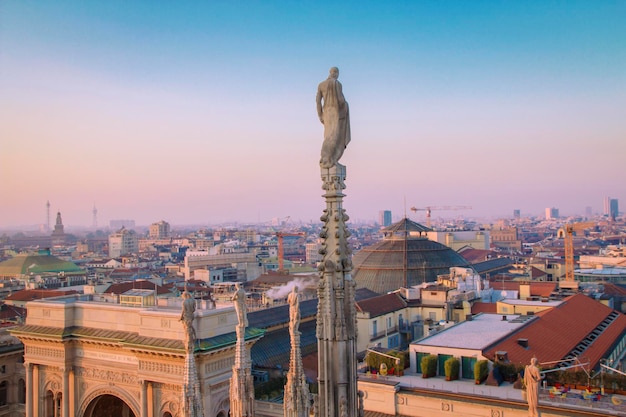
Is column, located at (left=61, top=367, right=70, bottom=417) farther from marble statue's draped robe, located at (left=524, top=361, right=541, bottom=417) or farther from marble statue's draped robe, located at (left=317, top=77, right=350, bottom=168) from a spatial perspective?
marble statue's draped robe, located at (left=317, top=77, right=350, bottom=168)

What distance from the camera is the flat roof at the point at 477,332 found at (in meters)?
29.8

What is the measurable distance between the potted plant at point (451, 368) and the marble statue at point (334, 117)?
67.9 ft

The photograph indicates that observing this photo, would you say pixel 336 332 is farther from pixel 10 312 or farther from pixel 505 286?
pixel 505 286

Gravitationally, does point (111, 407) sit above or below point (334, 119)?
below

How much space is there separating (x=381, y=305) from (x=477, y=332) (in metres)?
14.5

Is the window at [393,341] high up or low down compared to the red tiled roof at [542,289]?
down

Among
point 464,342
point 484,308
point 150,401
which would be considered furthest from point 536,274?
point 150,401

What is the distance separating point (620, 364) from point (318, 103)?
107 feet

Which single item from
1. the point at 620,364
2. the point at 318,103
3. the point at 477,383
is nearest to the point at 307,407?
the point at 318,103

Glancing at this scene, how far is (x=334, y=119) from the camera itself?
8.34 meters

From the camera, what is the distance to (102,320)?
1254 inches

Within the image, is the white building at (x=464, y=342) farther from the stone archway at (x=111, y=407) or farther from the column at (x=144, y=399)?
the stone archway at (x=111, y=407)

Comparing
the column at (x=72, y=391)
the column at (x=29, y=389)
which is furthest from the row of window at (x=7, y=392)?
the column at (x=72, y=391)

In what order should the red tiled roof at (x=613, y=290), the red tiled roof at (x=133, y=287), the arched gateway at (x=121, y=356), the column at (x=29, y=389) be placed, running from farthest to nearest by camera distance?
the red tiled roof at (x=133, y=287) → the red tiled roof at (x=613, y=290) → the column at (x=29, y=389) → the arched gateway at (x=121, y=356)
